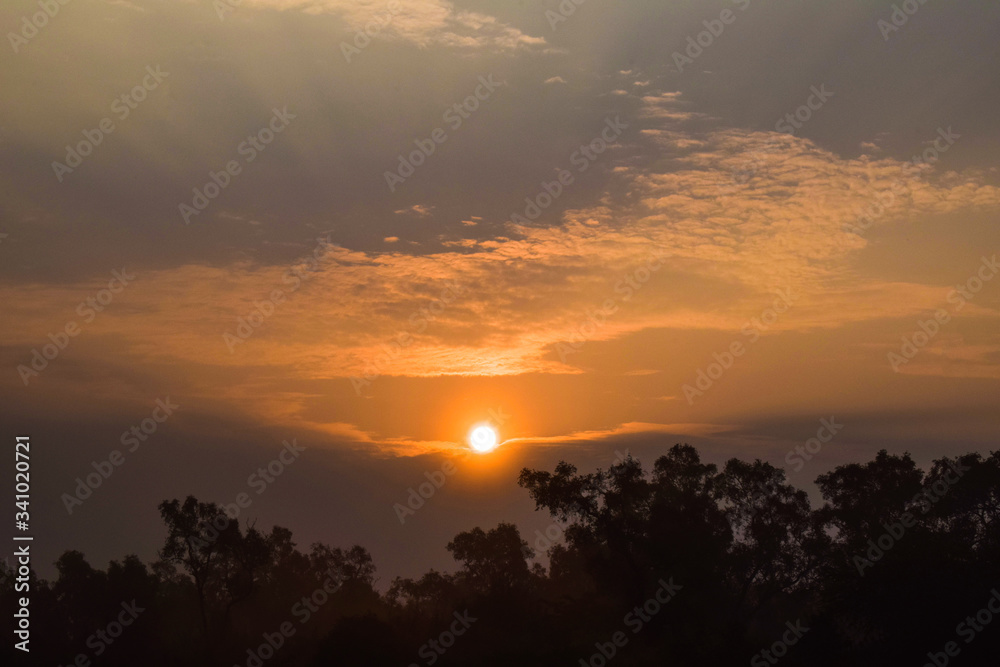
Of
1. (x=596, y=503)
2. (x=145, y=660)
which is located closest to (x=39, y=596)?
(x=145, y=660)

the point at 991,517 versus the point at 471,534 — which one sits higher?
the point at 471,534

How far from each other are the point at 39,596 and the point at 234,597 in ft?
78.2

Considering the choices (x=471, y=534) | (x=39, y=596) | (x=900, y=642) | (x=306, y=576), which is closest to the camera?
(x=900, y=642)

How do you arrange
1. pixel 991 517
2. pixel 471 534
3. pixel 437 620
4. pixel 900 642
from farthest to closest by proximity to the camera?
1. pixel 471 534
2. pixel 437 620
3. pixel 991 517
4. pixel 900 642

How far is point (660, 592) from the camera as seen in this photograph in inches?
2741

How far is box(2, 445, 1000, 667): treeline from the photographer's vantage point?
49.3m

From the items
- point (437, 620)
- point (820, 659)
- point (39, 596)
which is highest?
point (39, 596)

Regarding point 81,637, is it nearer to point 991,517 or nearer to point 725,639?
point 725,639

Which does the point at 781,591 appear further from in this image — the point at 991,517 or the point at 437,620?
the point at 437,620

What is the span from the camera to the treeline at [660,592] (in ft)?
162

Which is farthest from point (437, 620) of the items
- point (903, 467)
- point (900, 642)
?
point (903, 467)

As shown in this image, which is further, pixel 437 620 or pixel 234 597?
pixel 234 597

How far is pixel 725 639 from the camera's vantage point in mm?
54500

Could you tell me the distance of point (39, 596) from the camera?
88688 millimetres
